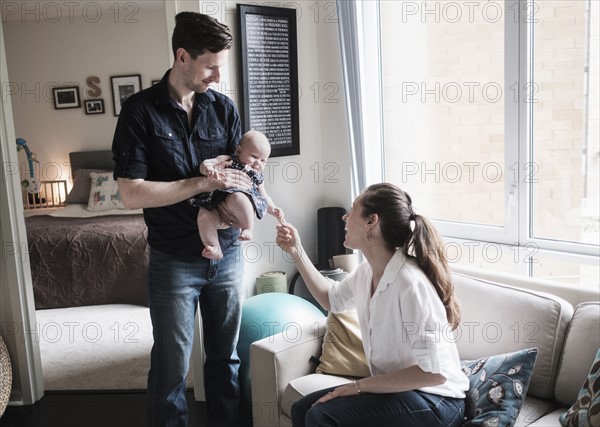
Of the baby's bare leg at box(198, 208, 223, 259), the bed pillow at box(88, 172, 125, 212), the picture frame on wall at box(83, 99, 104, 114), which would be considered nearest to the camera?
the baby's bare leg at box(198, 208, 223, 259)

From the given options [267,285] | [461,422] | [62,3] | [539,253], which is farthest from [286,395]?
[62,3]

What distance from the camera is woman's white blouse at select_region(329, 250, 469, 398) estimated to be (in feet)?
5.99

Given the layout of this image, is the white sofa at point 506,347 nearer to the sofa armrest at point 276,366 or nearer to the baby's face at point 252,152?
the sofa armrest at point 276,366

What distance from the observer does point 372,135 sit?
3.55 meters

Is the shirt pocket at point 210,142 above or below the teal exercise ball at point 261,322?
above

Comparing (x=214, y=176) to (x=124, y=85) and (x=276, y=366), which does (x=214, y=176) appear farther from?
(x=124, y=85)

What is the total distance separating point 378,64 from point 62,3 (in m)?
3.90

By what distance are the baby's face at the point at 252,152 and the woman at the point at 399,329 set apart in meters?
0.43

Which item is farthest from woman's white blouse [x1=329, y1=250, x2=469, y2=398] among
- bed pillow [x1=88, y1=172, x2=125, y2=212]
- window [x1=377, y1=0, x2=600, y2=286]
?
bed pillow [x1=88, y1=172, x2=125, y2=212]

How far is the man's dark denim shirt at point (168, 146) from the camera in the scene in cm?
209

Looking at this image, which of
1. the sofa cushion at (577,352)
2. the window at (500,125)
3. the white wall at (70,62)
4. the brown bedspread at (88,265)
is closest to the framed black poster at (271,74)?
the window at (500,125)

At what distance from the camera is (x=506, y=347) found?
224 cm

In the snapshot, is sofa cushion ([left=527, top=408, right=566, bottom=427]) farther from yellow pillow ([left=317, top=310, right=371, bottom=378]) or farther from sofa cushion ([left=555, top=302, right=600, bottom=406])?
yellow pillow ([left=317, top=310, right=371, bottom=378])

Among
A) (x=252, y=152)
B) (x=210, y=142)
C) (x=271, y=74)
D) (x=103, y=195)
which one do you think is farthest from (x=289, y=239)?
(x=103, y=195)
